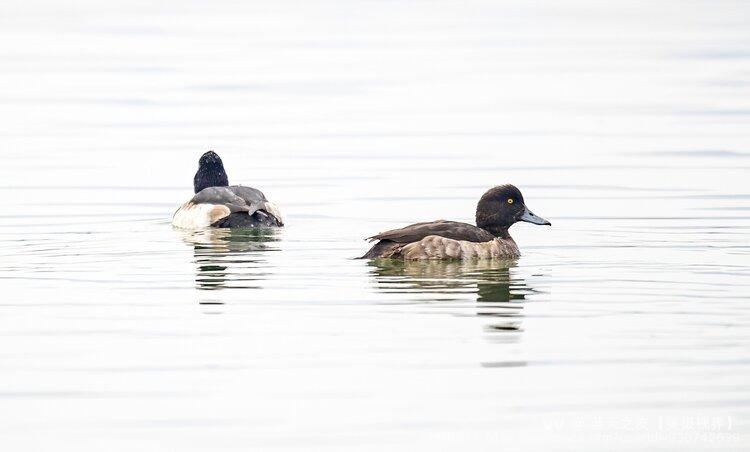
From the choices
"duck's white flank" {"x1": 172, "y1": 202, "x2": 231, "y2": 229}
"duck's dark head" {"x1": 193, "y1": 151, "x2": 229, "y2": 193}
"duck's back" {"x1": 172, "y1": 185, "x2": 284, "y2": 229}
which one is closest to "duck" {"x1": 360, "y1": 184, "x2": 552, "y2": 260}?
"duck's back" {"x1": 172, "y1": 185, "x2": 284, "y2": 229}

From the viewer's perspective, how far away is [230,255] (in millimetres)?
19078

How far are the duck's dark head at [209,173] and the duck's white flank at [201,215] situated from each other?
7.51 ft

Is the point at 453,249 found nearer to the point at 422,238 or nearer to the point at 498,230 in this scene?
the point at 422,238

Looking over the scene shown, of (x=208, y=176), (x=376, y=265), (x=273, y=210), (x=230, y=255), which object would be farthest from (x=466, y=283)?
(x=208, y=176)

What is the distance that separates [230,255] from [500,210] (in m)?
2.99

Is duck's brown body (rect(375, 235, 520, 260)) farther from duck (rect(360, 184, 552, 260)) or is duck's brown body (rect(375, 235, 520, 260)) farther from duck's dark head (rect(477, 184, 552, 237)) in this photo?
duck's dark head (rect(477, 184, 552, 237))

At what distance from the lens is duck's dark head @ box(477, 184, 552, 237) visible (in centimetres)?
1898

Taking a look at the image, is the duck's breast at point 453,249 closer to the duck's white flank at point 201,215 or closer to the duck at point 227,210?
the duck at point 227,210

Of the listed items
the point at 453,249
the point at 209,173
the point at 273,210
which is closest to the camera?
the point at 453,249

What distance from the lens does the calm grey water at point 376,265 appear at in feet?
A: 37.3

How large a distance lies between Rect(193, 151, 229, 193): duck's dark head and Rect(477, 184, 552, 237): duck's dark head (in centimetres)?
683

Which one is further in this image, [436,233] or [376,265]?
[436,233]

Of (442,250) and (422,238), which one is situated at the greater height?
(422,238)

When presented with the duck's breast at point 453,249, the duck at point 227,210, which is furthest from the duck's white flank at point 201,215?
the duck's breast at point 453,249
